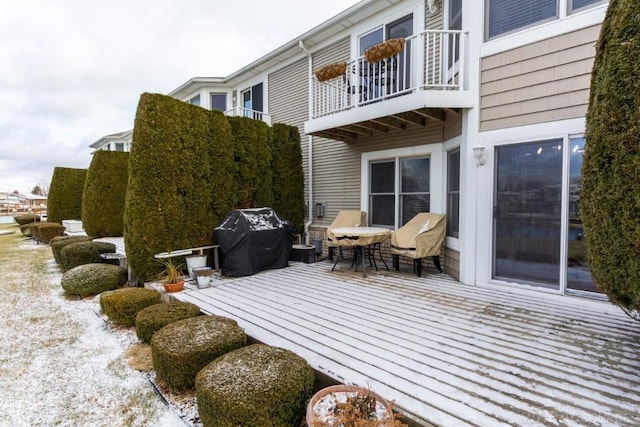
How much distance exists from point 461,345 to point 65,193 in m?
15.3

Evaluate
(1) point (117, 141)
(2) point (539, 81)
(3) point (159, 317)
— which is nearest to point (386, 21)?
(2) point (539, 81)

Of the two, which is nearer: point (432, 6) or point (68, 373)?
point (68, 373)

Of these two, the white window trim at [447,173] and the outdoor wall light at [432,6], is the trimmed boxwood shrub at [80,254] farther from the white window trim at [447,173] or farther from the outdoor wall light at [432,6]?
the outdoor wall light at [432,6]

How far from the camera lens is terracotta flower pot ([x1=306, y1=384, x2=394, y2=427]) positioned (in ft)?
5.27

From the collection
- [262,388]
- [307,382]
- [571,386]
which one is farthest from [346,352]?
[571,386]

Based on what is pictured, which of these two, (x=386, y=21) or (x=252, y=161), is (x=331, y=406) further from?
(x=386, y=21)

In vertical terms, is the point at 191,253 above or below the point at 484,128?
below

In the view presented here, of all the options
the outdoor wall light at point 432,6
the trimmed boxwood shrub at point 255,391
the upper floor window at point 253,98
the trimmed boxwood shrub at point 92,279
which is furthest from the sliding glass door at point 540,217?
the upper floor window at point 253,98

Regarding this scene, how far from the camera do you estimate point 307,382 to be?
2.03 metres

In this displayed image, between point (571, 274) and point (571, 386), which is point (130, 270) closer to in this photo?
point (571, 386)

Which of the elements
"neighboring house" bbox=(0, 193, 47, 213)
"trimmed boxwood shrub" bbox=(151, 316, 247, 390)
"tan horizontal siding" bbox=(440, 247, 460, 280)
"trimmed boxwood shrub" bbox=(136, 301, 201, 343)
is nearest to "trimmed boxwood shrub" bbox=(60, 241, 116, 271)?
"trimmed boxwood shrub" bbox=(136, 301, 201, 343)

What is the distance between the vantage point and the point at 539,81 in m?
3.73

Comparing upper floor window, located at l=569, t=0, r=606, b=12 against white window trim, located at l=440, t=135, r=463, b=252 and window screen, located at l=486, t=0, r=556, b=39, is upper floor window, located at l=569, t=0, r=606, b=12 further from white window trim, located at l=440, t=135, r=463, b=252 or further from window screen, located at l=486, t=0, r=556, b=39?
white window trim, located at l=440, t=135, r=463, b=252

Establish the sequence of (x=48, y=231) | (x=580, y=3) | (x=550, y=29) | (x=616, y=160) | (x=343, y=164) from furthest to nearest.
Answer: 1. (x=48, y=231)
2. (x=343, y=164)
3. (x=550, y=29)
4. (x=580, y=3)
5. (x=616, y=160)
